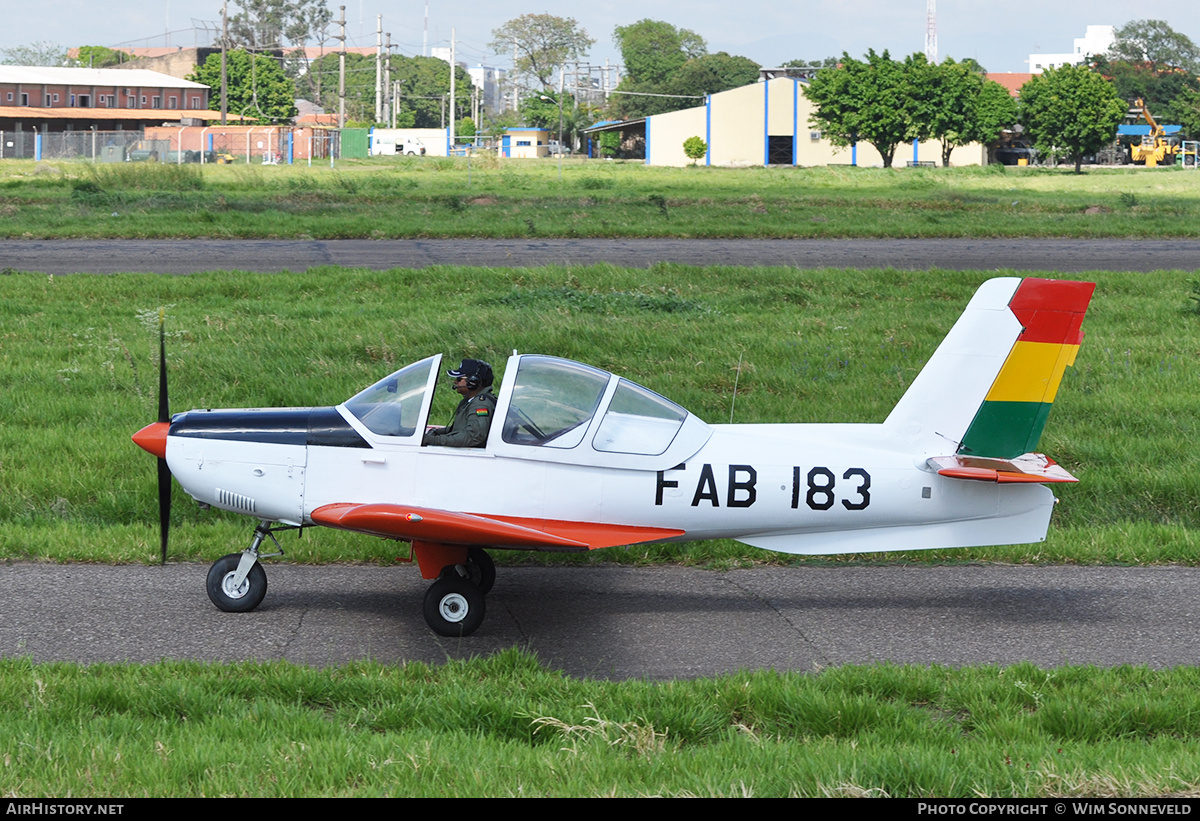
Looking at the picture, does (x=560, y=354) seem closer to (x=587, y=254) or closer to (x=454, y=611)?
(x=454, y=611)

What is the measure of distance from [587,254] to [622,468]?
55.1ft

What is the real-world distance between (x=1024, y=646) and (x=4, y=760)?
5.00 meters

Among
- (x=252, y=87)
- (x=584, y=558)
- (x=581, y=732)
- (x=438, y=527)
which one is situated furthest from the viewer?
(x=252, y=87)

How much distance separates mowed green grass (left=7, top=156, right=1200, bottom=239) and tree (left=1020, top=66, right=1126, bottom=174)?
18.8 metres

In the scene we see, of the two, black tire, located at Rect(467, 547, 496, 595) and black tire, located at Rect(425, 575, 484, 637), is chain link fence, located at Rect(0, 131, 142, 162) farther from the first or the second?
black tire, located at Rect(425, 575, 484, 637)

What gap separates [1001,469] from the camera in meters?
6.48

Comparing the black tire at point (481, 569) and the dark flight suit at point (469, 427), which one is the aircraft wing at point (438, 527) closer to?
the dark flight suit at point (469, 427)

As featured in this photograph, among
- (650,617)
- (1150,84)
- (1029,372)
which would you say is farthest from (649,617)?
(1150,84)

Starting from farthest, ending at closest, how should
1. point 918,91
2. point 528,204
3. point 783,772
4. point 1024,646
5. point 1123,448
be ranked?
point 918,91, point 528,204, point 1123,448, point 1024,646, point 783,772

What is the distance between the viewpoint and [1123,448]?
955 cm

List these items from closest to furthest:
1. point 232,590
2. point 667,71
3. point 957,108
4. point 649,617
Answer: point 232,590 → point 649,617 → point 957,108 → point 667,71

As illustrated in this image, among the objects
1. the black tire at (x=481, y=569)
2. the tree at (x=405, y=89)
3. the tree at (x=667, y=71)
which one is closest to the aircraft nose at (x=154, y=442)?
the black tire at (x=481, y=569)
